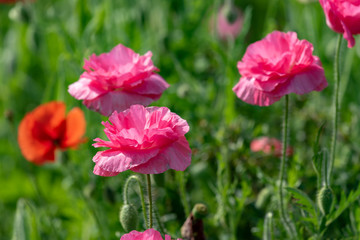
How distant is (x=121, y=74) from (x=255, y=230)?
422 millimetres

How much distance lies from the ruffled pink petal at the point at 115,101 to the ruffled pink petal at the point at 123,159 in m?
0.16

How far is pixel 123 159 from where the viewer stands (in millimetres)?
671

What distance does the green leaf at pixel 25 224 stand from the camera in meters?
1.08

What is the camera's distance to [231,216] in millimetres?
1017

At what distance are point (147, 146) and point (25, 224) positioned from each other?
0.52 m

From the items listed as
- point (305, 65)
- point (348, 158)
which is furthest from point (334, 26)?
point (348, 158)

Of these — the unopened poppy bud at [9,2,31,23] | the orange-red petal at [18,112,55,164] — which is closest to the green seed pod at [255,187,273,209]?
the orange-red petal at [18,112,55,164]

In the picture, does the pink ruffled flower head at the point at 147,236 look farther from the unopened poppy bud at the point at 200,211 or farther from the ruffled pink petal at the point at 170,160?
the unopened poppy bud at the point at 200,211

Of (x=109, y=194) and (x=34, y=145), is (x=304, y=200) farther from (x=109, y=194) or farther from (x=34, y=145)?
(x=34, y=145)

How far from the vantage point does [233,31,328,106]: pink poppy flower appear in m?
0.79

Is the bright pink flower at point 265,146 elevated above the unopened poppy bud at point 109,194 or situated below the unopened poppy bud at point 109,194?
above

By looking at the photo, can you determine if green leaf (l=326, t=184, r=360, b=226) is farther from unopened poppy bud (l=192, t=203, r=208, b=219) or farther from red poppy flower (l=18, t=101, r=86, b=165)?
red poppy flower (l=18, t=101, r=86, b=165)

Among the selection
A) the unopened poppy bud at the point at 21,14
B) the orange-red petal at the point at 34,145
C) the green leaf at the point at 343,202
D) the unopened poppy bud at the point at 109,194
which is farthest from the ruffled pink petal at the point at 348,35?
the unopened poppy bud at the point at 21,14

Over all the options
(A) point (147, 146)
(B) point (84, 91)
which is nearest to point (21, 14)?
(B) point (84, 91)
